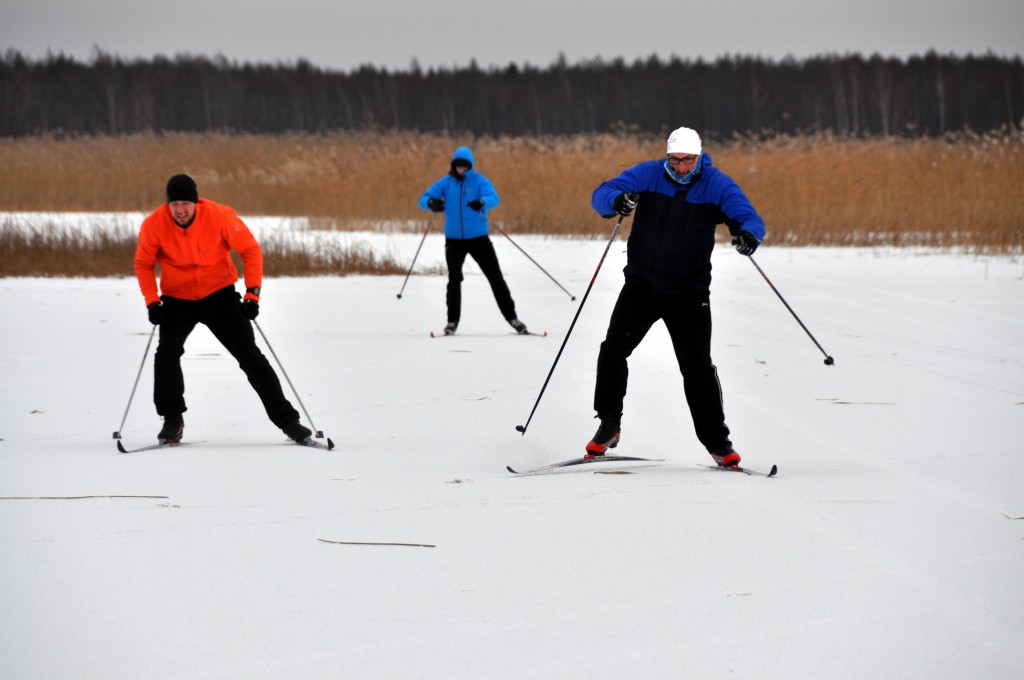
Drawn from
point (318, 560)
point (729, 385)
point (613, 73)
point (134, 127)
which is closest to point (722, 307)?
point (729, 385)

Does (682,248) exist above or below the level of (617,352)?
above

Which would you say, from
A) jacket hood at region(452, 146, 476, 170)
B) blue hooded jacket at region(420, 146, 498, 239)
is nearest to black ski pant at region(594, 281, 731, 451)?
blue hooded jacket at region(420, 146, 498, 239)

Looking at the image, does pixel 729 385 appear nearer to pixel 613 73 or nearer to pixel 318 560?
pixel 318 560

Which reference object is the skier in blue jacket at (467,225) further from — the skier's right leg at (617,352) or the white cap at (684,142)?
the white cap at (684,142)

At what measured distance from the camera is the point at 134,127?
52156 millimetres

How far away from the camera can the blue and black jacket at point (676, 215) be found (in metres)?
5.11

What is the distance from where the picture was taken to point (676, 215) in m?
5.14

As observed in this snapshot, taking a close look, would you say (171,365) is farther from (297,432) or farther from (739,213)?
(739,213)

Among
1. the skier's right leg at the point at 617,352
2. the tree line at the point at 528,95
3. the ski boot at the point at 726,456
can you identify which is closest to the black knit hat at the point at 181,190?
the skier's right leg at the point at 617,352

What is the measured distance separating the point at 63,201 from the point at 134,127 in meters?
29.5

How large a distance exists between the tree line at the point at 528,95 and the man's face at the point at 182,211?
4569 centimetres

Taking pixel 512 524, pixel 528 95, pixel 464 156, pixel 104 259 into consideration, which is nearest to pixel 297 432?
pixel 512 524

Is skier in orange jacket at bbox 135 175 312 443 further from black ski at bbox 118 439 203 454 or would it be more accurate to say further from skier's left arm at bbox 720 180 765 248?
skier's left arm at bbox 720 180 765 248

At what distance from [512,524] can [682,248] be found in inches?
57.3
